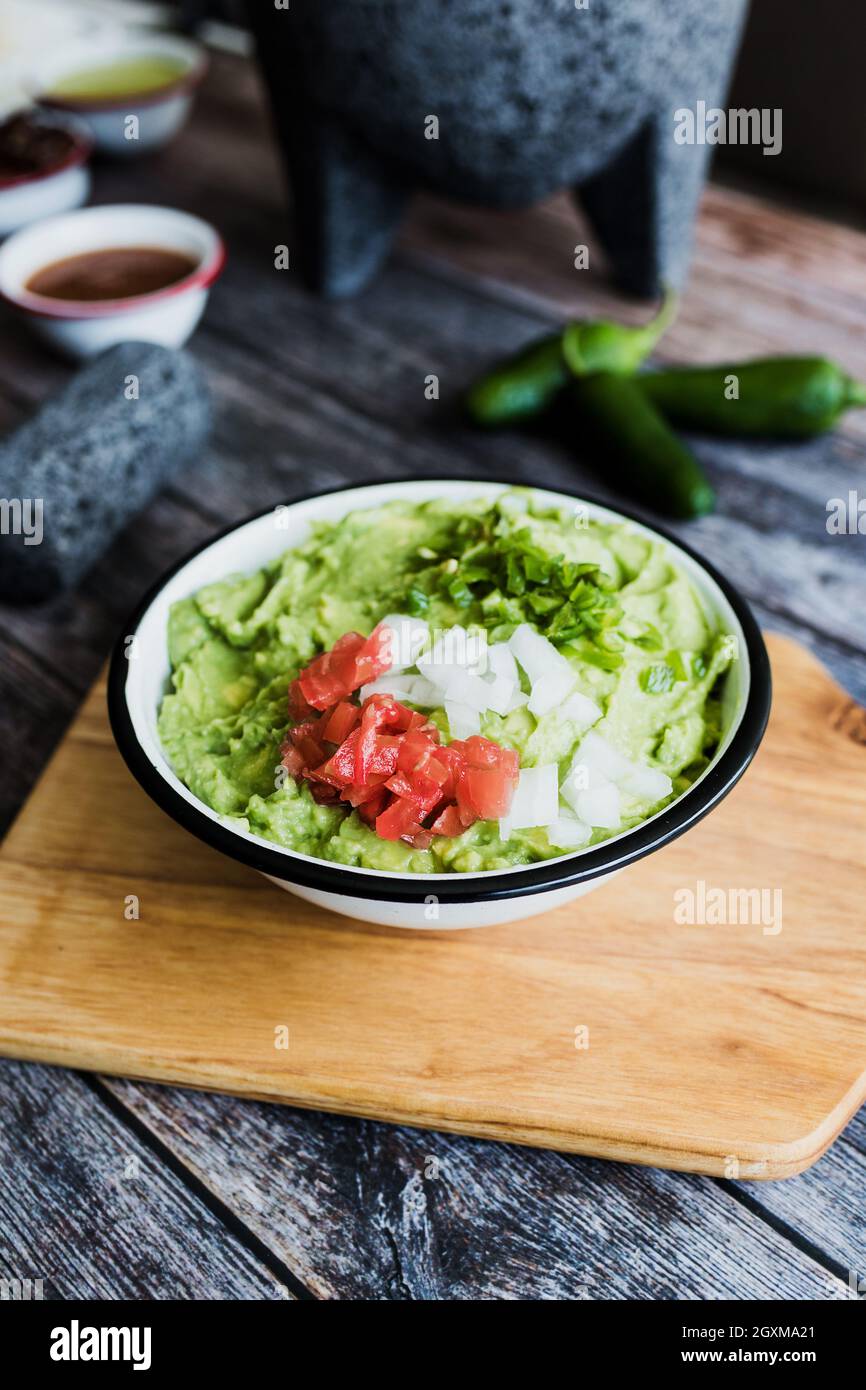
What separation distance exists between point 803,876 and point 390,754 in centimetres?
61

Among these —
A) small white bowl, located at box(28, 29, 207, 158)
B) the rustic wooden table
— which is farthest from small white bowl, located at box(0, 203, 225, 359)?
small white bowl, located at box(28, 29, 207, 158)

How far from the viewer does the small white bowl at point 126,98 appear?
133 inches

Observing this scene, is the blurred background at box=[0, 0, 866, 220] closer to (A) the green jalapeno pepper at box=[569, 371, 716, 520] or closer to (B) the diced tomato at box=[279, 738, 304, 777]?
(A) the green jalapeno pepper at box=[569, 371, 716, 520]

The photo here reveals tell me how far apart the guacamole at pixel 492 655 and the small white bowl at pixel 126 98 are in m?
2.30

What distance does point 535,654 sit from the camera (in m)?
1.41

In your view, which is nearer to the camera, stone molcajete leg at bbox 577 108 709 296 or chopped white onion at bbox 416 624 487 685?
chopped white onion at bbox 416 624 487 685

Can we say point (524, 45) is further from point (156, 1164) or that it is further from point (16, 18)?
point (16, 18)

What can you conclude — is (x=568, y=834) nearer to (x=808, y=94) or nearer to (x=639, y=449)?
(x=639, y=449)

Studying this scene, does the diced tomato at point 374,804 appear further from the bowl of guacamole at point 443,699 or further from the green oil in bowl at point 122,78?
the green oil in bowl at point 122,78

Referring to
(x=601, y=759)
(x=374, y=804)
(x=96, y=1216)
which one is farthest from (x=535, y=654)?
(x=96, y=1216)

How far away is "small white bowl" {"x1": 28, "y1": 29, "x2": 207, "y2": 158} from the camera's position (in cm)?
338

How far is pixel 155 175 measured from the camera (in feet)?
11.8

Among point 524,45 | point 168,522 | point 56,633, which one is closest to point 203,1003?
point 56,633

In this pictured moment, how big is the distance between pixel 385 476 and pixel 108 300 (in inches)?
30.8
